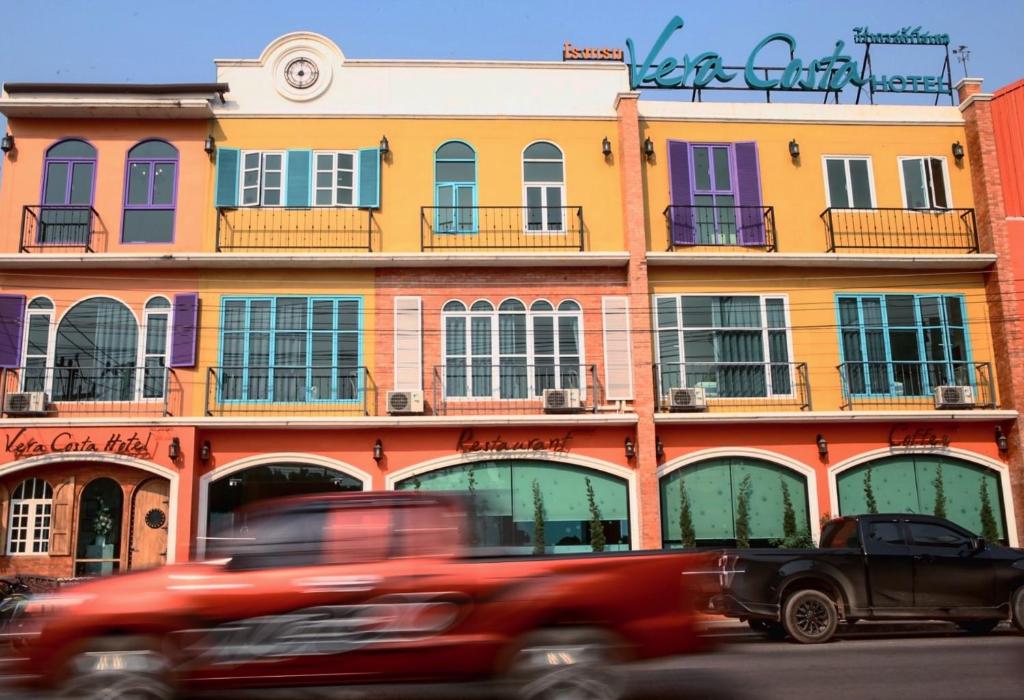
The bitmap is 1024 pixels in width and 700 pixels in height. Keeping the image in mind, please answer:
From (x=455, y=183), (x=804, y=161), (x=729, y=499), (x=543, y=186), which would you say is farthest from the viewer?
(x=804, y=161)

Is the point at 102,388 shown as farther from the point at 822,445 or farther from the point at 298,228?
the point at 822,445

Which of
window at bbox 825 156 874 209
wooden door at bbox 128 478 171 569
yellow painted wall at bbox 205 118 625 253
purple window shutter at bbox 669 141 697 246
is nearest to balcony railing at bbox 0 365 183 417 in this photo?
wooden door at bbox 128 478 171 569

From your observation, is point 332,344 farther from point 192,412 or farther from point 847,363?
point 847,363

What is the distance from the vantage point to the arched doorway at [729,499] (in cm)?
1923

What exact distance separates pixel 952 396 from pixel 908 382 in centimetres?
92

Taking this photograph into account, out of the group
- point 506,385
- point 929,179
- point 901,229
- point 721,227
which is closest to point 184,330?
point 506,385

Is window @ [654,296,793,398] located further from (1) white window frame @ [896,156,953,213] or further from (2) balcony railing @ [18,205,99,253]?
(2) balcony railing @ [18,205,99,253]

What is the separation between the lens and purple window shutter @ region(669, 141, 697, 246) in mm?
20344

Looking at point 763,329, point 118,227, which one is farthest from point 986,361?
point 118,227

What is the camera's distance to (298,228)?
65.2 ft

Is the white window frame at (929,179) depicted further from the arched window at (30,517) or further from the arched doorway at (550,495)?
the arched window at (30,517)

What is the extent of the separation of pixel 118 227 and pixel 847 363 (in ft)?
50.9

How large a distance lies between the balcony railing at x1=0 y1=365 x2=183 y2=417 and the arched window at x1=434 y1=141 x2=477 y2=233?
21.6 feet

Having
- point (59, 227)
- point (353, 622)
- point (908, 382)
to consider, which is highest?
point (59, 227)
